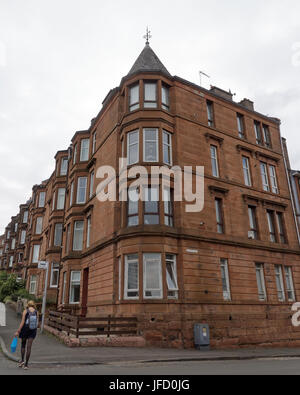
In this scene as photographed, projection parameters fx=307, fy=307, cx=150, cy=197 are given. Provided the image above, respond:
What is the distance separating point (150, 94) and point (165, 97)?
1032 millimetres

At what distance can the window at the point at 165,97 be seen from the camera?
63.7 ft

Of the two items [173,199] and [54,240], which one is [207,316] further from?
[54,240]

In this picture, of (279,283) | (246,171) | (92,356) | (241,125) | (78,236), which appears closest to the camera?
(92,356)

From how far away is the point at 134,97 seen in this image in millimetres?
19688

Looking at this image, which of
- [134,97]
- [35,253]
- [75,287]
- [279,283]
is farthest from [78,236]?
[35,253]

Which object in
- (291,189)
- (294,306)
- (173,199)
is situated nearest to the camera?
(173,199)

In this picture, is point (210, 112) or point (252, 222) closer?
point (252, 222)

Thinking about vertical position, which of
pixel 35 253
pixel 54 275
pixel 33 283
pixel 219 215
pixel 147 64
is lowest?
pixel 33 283

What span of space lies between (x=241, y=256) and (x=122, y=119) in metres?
11.3

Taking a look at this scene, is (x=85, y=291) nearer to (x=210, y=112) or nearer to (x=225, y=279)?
(x=225, y=279)

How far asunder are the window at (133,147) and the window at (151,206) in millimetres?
2207

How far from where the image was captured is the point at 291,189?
24.1 metres

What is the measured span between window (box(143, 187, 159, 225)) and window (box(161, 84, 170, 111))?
5883mm
